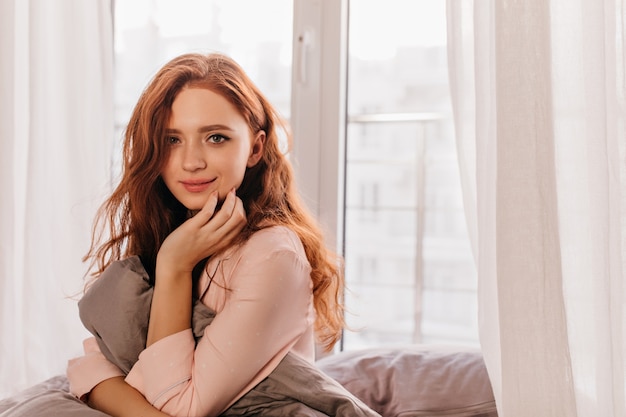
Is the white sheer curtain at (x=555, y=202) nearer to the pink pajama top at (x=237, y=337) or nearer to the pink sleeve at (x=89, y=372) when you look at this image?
the pink pajama top at (x=237, y=337)

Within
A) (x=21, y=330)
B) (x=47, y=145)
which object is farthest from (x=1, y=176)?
(x=21, y=330)

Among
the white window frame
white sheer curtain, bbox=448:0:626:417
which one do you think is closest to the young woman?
white sheer curtain, bbox=448:0:626:417

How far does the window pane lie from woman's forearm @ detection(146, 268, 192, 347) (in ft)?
3.00

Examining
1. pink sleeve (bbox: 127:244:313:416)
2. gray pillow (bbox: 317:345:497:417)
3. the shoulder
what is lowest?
gray pillow (bbox: 317:345:497:417)

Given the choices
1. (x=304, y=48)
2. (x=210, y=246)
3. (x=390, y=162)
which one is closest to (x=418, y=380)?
(x=210, y=246)

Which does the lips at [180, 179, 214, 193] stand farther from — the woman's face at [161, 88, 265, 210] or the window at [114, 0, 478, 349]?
the window at [114, 0, 478, 349]

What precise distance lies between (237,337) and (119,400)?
0.79ft

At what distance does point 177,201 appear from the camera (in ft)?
4.65

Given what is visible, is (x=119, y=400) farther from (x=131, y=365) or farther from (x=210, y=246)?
(x=210, y=246)

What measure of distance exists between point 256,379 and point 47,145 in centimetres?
110

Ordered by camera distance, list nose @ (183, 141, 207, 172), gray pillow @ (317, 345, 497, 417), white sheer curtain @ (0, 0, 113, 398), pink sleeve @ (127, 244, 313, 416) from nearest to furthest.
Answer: pink sleeve @ (127, 244, 313, 416), nose @ (183, 141, 207, 172), gray pillow @ (317, 345, 497, 417), white sheer curtain @ (0, 0, 113, 398)

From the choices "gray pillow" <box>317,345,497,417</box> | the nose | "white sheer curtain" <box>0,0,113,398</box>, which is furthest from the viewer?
"white sheer curtain" <box>0,0,113,398</box>

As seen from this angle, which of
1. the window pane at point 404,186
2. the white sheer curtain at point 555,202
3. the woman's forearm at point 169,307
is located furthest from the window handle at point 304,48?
the woman's forearm at point 169,307

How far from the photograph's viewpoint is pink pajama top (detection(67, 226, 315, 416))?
45.5 inches
